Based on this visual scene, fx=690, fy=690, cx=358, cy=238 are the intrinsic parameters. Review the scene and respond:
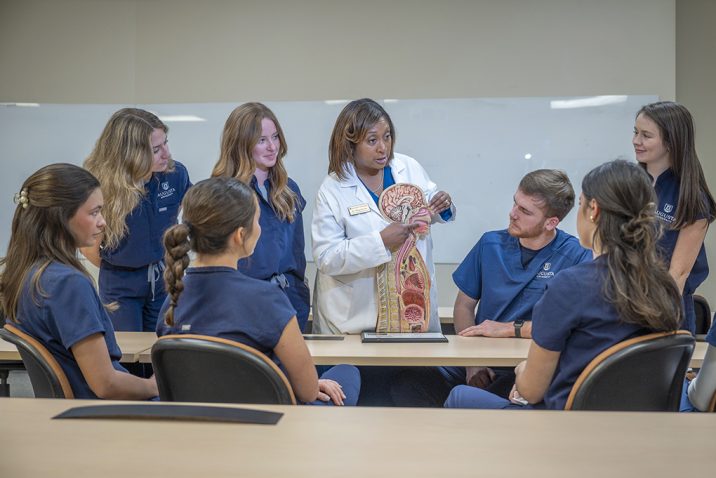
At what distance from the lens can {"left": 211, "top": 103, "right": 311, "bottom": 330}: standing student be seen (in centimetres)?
285

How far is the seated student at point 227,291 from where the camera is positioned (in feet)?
5.57

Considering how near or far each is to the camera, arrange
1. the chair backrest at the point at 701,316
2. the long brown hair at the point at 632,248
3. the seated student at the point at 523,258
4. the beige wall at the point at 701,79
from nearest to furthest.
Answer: the long brown hair at the point at 632,248
the seated student at the point at 523,258
the chair backrest at the point at 701,316
the beige wall at the point at 701,79

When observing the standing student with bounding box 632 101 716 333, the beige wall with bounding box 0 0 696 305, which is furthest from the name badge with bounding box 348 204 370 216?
the beige wall with bounding box 0 0 696 305

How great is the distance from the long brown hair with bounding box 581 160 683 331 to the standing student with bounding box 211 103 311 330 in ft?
4.72

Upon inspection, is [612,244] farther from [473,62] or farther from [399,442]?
[473,62]

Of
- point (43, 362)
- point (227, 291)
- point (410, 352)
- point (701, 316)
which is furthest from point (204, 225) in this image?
point (701, 316)

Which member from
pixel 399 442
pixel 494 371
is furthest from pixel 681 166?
pixel 399 442

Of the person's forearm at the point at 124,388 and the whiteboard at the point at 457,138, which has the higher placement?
the whiteboard at the point at 457,138

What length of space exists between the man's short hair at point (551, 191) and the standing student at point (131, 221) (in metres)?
1.58

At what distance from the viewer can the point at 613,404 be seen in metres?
1.55

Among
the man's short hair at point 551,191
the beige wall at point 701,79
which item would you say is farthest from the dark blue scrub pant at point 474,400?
the beige wall at point 701,79

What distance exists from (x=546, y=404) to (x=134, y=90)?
4.41 m

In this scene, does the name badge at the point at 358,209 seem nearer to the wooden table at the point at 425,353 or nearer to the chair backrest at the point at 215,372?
the wooden table at the point at 425,353

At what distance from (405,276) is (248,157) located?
84cm
